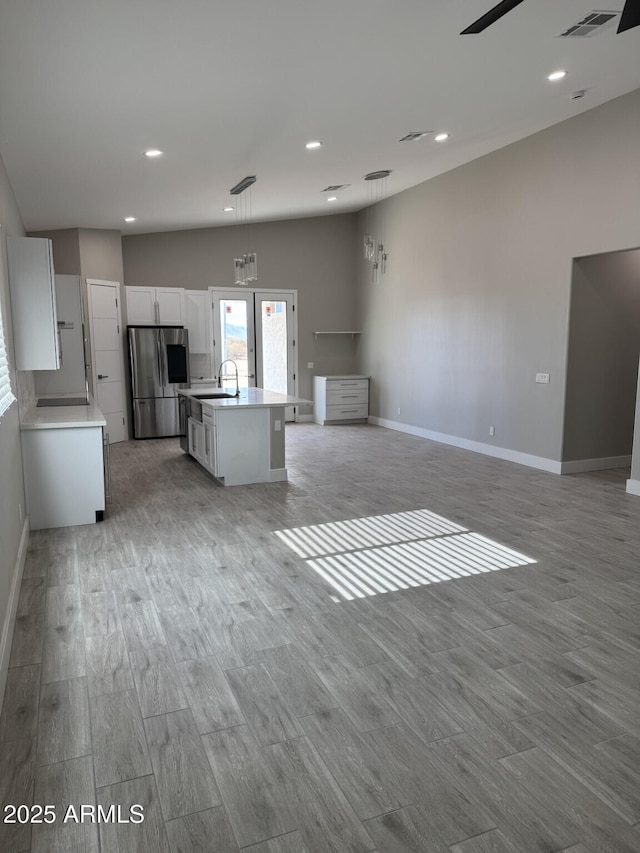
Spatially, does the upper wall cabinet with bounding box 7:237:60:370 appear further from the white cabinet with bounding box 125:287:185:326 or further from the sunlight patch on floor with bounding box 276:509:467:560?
the white cabinet with bounding box 125:287:185:326

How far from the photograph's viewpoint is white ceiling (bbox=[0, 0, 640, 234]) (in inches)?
117

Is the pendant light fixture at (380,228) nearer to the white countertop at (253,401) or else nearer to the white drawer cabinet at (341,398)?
the white drawer cabinet at (341,398)

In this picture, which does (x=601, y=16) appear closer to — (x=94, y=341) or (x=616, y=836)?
(x=616, y=836)

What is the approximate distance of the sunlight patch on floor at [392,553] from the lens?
3.62 metres

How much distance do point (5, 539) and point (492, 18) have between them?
3654 mm

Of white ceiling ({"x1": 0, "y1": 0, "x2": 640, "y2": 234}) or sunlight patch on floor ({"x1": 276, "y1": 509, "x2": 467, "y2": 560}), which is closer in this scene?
white ceiling ({"x1": 0, "y1": 0, "x2": 640, "y2": 234})

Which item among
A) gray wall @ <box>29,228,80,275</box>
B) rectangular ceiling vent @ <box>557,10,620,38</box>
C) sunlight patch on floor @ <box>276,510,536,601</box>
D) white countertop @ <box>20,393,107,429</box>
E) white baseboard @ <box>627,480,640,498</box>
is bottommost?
sunlight patch on floor @ <box>276,510,536,601</box>

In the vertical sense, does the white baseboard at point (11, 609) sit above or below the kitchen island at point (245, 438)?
below

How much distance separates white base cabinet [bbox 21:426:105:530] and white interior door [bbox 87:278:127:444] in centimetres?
364

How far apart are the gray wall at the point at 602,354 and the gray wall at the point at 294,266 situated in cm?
509

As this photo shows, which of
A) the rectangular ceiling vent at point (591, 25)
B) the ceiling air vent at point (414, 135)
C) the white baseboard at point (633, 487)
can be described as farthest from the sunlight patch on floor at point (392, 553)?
the ceiling air vent at point (414, 135)

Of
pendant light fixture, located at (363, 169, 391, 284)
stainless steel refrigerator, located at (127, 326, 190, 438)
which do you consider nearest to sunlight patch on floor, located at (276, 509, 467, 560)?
pendant light fixture, located at (363, 169, 391, 284)

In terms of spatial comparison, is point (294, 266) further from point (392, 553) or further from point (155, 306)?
point (392, 553)

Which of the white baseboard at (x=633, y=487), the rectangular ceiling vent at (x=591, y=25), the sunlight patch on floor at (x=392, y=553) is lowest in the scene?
the sunlight patch on floor at (x=392, y=553)
